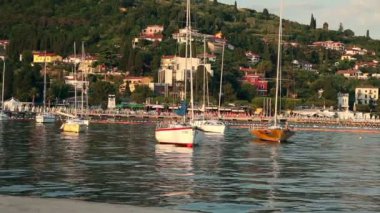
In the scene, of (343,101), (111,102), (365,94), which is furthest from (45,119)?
(365,94)

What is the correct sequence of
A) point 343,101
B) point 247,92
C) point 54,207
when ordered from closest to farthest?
1. point 54,207
2. point 247,92
3. point 343,101

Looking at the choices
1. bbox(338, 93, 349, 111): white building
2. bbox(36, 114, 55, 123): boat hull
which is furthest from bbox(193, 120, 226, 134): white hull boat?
bbox(338, 93, 349, 111): white building

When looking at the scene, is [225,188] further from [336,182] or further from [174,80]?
[174,80]

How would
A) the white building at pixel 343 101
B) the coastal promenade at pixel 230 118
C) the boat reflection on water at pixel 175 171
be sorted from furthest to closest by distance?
the white building at pixel 343 101
the coastal promenade at pixel 230 118
the boat reflection on water at pixel 175 171

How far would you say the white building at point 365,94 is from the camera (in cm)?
19062

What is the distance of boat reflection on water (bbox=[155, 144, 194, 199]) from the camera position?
24438 mm

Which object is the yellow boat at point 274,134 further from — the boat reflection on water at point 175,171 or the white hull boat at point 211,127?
the white hull boat at point 211,127

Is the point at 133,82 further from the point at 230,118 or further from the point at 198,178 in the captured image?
the point at 198,178

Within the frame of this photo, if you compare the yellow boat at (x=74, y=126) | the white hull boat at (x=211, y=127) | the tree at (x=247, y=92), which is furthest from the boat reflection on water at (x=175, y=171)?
the tree at (x=247, y=92)

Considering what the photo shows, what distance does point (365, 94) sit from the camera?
19425 cm

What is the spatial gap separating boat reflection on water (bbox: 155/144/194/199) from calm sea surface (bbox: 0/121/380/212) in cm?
3

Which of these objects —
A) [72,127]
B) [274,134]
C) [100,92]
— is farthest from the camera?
[100,92]

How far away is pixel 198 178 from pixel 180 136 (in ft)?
62.3

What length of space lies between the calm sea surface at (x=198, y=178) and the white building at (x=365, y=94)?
485 ft
